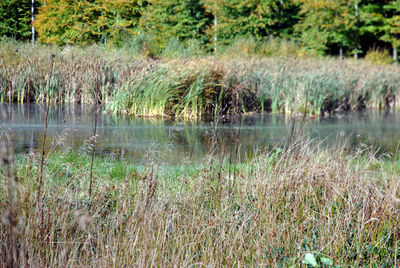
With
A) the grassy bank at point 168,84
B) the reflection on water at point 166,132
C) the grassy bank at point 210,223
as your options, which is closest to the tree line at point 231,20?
the grassy bank at point 168,84

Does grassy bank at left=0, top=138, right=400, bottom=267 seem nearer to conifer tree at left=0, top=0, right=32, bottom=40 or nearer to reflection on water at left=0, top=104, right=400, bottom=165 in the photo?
reflection on water at left=0, top=104, right=400, bottom=165

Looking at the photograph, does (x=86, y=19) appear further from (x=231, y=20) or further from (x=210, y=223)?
(x=210, y=223)

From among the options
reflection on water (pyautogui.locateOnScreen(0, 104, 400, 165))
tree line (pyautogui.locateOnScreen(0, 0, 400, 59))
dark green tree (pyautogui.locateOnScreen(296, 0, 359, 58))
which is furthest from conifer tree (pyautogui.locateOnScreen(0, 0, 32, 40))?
reflection on water (pyautogui.locateOnScreen(0, 104, 400, 165))

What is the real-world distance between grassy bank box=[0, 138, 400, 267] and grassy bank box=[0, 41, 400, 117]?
6.48 m

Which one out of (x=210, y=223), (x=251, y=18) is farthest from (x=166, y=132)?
(x=251, y=18)

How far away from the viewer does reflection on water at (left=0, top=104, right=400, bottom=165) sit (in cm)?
684

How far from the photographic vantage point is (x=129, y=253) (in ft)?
9.86

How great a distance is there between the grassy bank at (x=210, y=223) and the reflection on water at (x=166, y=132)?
4.94 ft

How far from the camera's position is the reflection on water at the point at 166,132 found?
684 centimetres

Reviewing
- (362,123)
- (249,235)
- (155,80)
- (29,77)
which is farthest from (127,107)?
(249,235)

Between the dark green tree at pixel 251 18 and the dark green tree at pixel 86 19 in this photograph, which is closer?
the dark green tree at pixel 86 19

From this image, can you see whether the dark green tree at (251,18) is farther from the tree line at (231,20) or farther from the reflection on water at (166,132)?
the reflection on water at (166,132)

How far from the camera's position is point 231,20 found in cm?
2836

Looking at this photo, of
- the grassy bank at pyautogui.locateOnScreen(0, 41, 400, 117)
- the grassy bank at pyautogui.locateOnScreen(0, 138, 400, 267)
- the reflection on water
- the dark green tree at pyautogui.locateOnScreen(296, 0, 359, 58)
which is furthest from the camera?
the dark green tree at pyautogui.locateOnScreen(296, 0, 359, 58)
